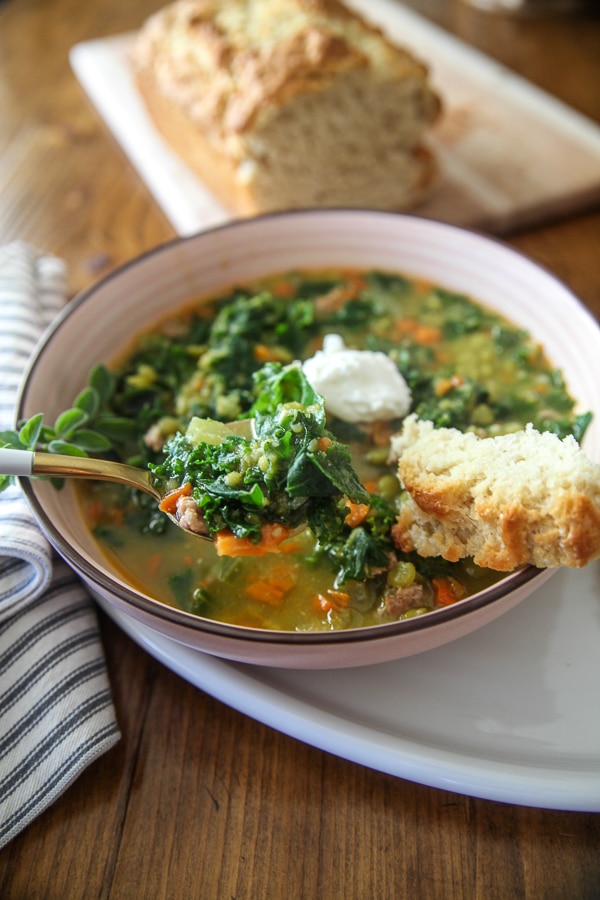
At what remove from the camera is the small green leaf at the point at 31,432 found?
289 centimetres

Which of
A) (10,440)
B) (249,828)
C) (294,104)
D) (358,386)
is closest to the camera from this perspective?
(249,828)

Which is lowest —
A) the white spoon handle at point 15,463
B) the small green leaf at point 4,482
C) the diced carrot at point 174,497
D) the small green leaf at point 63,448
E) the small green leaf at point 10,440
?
the diced carrot at point 174,497

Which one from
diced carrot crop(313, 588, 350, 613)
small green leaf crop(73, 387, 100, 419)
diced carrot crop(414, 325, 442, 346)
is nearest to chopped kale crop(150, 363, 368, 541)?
diced carrot crop(313, 588, 350, 613)

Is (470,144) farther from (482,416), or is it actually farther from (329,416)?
(329,416)

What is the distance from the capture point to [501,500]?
8.07 feet

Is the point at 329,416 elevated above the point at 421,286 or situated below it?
above

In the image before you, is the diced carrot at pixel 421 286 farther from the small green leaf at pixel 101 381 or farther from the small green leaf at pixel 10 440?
the small green leaf at pixel 10 440

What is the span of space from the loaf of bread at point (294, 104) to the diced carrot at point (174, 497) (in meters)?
2.50

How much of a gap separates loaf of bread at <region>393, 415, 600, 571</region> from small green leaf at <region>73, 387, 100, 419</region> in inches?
53.5

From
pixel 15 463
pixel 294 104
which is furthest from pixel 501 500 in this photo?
pixel 294 104

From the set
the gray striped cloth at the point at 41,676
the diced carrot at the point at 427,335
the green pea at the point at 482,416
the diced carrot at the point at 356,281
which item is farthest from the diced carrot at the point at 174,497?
the diced carrot at the point at 356,281

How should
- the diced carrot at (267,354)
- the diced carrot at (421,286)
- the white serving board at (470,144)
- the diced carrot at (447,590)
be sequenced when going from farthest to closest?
the white serving board at (470,144) < the diced carrot at (421,286) < the diced carrot at (267,354) < the diced carrot at (447,590)

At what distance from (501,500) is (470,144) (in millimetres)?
3612

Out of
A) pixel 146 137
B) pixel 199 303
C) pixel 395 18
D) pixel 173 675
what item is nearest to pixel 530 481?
pixel 173 675
